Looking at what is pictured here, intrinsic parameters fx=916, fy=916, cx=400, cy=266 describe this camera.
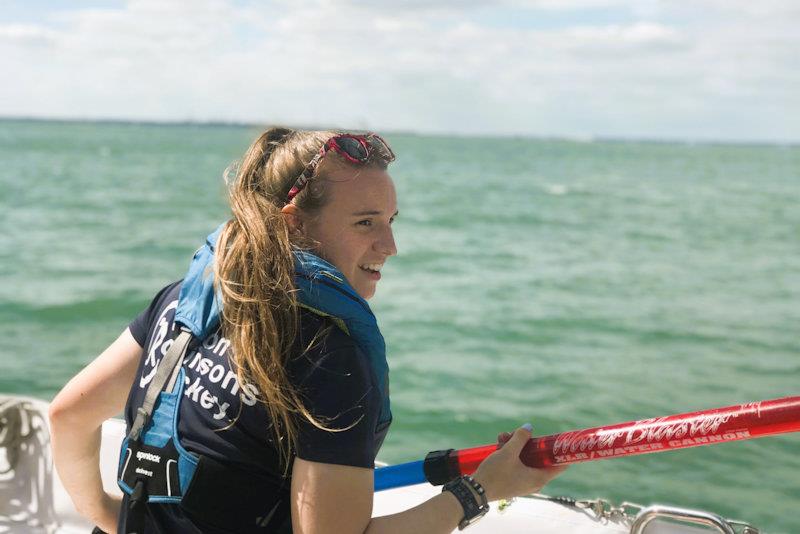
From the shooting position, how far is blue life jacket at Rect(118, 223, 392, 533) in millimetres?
1727

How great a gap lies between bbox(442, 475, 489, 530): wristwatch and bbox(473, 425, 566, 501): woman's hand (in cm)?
4

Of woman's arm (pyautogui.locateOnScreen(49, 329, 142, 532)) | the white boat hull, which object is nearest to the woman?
woman's arm (pyautogui.locateOnScreen(49, 329, 142, 532))

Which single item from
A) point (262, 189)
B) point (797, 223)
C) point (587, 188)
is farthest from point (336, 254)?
point (587, 188)

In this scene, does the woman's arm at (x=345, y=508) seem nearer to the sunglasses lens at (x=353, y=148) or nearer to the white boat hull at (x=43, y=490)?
the sunglasses lens at (x=353, y=148)

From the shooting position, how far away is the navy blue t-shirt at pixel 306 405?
1.64 meters

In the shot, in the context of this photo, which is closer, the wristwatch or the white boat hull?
the wristwatch

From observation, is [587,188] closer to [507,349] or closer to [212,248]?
[507,349]

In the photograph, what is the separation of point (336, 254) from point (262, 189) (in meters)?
0.21

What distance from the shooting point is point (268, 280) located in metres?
1.72

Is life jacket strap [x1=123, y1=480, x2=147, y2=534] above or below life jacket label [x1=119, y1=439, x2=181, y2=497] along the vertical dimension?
below

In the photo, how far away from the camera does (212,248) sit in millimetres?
1916

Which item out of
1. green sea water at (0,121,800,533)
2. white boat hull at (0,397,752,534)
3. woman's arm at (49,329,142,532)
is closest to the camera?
woman's arm at (49,329,142,532)

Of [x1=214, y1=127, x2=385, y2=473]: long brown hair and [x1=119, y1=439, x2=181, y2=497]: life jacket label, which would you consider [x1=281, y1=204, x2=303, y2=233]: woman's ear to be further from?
[x1=119, y1=439, x2=181, y2=497]: life jacket label

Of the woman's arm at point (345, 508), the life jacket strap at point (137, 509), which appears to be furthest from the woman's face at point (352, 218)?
the life jacket strap at point (137, 509)
